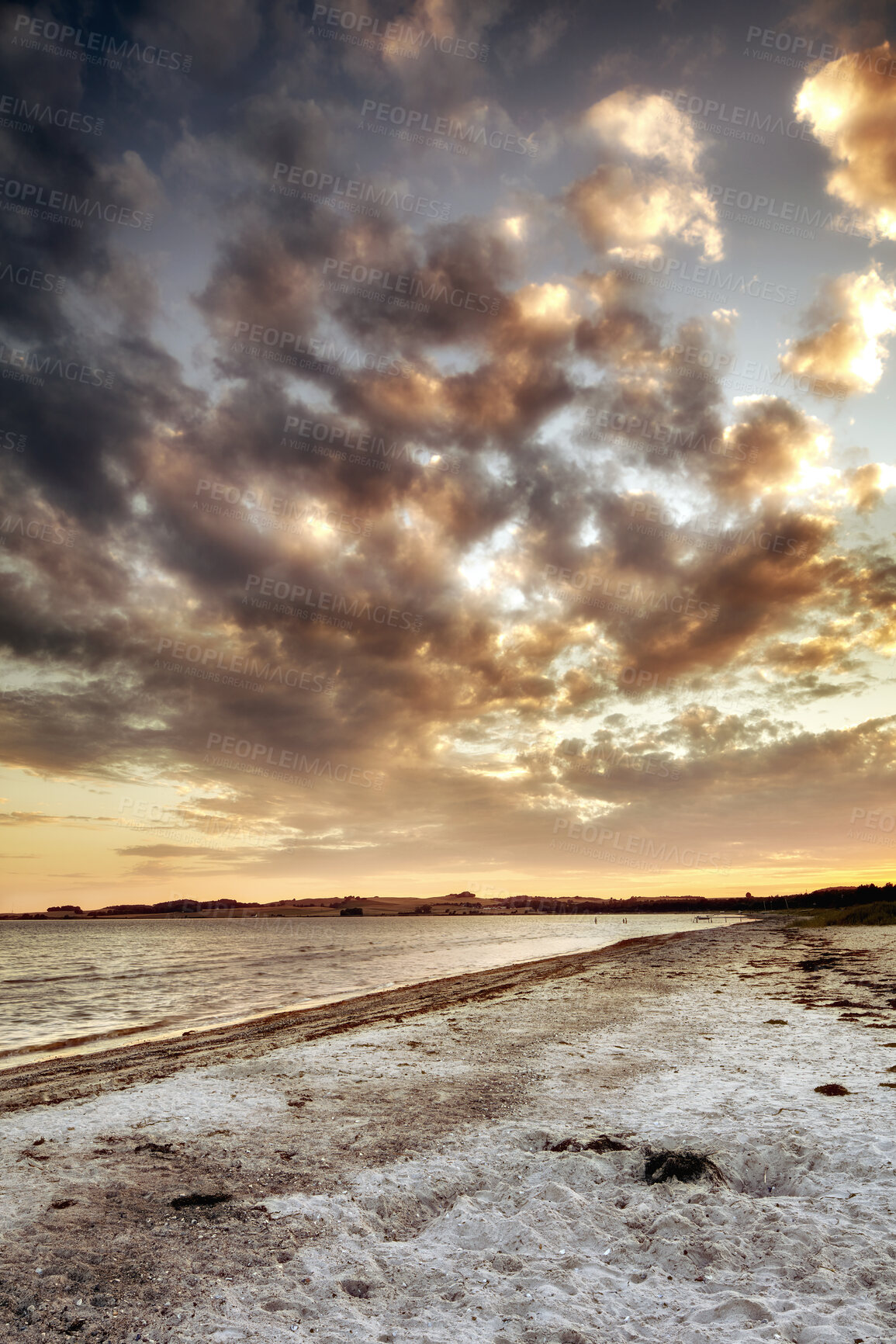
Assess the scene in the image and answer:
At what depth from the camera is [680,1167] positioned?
7.29 m

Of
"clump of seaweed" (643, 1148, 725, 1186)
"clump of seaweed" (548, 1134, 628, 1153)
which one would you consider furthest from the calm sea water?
"clump of seaweed" (643, 1148, 725, 1186)

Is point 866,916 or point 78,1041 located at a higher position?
point 78,1041

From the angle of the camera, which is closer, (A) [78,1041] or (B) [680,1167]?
(B) [680,1167]

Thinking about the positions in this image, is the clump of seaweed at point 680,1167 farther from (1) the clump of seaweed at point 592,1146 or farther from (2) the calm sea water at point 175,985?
(2) the calm sea water at point 175,985

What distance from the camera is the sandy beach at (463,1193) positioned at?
16.3 feet

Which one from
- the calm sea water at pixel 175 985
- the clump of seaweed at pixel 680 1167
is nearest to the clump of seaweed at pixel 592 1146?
the clump of seaweed at pixel 680 1167

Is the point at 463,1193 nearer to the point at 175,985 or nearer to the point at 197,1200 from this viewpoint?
the point at 197,1200

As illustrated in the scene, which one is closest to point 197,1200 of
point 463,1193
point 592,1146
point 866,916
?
point 463,1193

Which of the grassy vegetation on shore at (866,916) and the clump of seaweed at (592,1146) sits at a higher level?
the clump of seaweed at (592,1146)

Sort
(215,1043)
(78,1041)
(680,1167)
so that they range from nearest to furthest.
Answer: (680,1167), (215,1043), (78,1041)

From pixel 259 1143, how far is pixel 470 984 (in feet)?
67.7

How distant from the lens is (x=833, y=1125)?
8289 millimetres

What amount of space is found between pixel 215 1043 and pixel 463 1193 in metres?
12.2

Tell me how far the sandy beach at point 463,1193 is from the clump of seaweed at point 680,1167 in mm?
65
